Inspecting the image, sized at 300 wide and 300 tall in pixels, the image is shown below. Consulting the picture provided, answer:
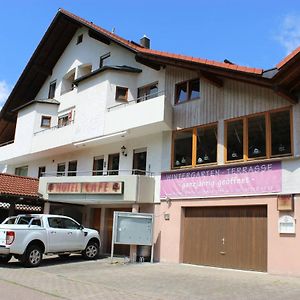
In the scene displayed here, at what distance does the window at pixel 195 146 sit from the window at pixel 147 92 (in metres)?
2.76

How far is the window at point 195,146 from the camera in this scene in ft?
57.9

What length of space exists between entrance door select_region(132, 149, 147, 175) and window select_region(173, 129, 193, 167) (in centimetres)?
214

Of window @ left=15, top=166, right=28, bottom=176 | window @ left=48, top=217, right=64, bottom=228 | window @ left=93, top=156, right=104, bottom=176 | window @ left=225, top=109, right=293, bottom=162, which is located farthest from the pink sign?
window @ left=15, top=166, right=28, bottom=176

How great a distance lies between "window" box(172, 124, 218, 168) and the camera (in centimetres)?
1764

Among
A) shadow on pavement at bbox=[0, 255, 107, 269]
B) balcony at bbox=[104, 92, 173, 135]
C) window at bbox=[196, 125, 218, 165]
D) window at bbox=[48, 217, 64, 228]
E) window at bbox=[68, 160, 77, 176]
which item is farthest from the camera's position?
window at bbox=[68, 160, 77, 176]

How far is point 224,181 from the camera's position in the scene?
16.8 meters

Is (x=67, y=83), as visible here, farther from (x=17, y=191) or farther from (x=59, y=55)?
(x=17, y=191)

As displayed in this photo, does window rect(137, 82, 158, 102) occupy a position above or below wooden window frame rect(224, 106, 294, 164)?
above

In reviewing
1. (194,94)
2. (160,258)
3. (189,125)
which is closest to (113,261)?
(160,258)

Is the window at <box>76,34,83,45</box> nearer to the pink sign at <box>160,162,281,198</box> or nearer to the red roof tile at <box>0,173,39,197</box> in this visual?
the red roof tile at <box>0,173,39,197</box>

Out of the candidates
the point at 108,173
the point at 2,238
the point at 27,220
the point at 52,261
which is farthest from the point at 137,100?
the point at 2,238

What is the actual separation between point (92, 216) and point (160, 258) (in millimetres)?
6191

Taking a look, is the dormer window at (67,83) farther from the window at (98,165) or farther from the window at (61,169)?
the window at (98,165)

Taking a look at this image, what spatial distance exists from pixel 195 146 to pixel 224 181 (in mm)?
2235
